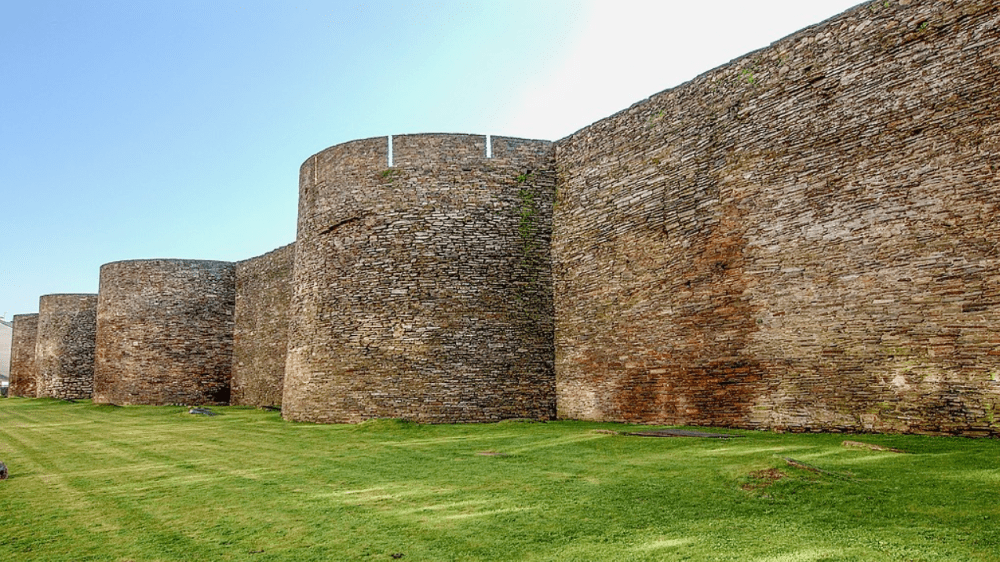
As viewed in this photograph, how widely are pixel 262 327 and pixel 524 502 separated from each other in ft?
57.1

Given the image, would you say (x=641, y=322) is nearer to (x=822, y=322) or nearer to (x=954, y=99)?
(x=822, y=322)

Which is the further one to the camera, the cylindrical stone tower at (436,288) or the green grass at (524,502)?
the cylindrical stone tower at (436,288)

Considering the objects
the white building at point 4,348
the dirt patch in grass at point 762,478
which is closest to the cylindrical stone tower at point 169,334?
the dirt patch in grass at point 762,478

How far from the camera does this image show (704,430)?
9.73 metres

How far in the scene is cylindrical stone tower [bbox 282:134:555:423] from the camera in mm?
12898

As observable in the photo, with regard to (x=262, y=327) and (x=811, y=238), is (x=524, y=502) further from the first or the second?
(x=262, y=327)

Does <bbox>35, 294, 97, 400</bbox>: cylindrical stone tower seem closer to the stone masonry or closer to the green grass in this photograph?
the stone masonry

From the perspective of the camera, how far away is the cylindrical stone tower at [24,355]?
35469mm

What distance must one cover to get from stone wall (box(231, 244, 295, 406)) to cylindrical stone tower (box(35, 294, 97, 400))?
1078cm

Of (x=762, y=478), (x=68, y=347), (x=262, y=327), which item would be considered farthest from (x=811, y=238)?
(x=68, y=347)

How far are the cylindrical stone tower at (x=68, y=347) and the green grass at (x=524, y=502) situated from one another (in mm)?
23426

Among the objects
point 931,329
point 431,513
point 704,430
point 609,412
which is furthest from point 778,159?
point 431,513

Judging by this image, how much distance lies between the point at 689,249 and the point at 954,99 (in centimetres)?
388

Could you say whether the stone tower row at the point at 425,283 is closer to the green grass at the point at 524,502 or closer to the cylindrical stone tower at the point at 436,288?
the cylindrical stone tower at the point at 436,288
